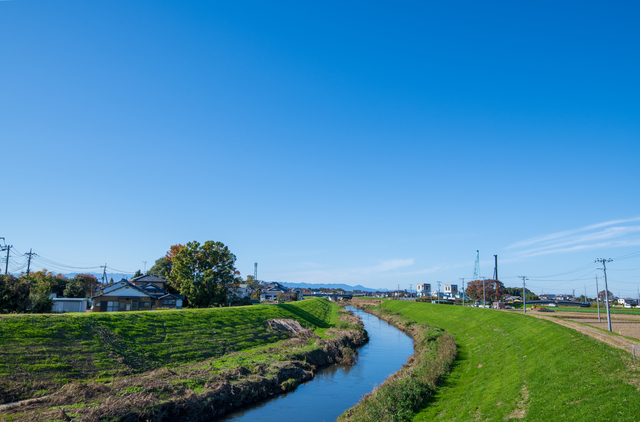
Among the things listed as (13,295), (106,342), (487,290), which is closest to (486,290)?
(487,290)

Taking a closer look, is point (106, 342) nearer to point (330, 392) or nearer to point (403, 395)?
point (330, 392)

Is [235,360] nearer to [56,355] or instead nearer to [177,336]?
[177,336]

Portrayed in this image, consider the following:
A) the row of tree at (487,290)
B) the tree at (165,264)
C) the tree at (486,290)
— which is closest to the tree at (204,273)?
the tree at (165,264)

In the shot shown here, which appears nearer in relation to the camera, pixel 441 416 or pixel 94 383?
pixel 441 416

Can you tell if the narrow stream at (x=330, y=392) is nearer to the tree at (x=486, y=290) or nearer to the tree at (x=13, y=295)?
the tree at (x=13, y=295)

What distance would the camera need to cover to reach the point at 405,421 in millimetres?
22297

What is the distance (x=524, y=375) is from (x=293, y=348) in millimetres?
26322

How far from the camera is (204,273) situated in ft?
216

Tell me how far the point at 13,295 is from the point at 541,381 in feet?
175

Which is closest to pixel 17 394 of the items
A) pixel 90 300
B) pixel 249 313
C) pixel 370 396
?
pixel 370 396

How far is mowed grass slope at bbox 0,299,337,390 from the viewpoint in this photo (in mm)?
25609

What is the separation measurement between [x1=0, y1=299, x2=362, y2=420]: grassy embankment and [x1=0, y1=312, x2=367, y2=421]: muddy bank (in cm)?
7

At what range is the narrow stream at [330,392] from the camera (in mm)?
27297

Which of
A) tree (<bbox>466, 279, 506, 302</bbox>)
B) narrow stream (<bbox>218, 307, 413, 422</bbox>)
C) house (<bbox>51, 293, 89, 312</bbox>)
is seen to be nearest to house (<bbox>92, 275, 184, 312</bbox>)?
house (<bbox>51, 293, 89, 312</bbox>)
